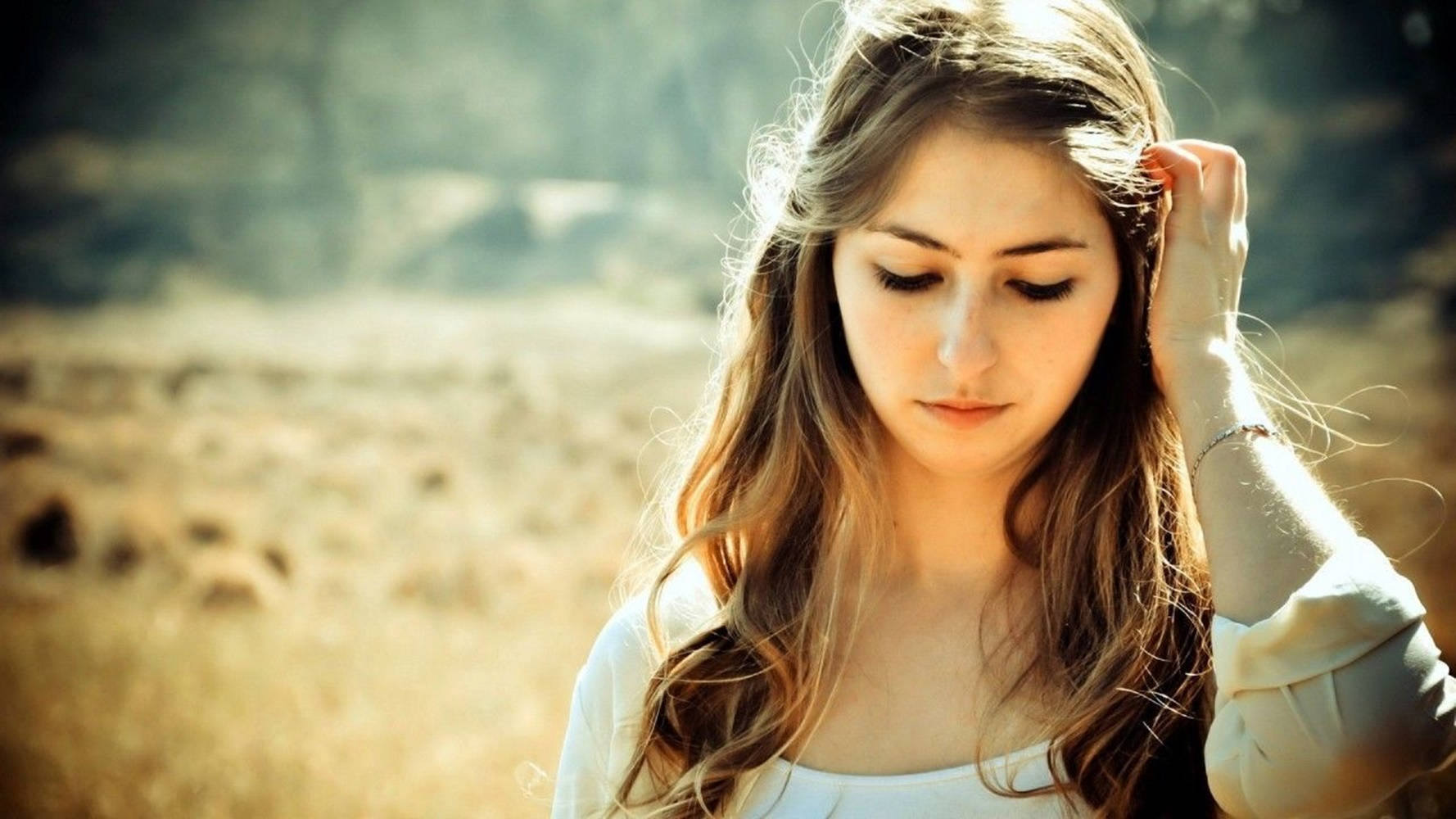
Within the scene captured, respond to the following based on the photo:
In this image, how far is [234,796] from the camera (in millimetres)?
3752

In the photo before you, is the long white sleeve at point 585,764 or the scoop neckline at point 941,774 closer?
the scoop neckline at point 941,774

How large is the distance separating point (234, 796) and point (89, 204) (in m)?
5.23

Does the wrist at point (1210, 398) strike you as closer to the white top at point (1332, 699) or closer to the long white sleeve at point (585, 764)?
the white top at point (1332, 699)

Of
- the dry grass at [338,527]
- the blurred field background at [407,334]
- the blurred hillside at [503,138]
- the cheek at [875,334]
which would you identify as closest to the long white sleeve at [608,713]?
the cheek at [875,334]

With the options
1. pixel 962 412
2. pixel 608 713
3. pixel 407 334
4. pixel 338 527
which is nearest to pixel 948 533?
pixel 962 412

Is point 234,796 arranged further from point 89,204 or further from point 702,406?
point 89,204

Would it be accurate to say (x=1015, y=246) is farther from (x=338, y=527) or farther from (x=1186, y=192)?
(x=338, y=527)

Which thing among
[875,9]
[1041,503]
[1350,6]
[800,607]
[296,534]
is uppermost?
[1350,6]

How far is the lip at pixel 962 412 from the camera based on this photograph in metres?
1.18

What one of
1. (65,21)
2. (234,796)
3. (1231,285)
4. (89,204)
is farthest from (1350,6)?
(65,21)

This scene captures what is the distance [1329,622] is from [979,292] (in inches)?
16.5

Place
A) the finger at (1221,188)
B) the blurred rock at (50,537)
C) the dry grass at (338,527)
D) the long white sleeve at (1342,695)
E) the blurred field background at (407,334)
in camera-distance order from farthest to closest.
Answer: the blurred rock at (50,537) → the blurred field background at (407,334) → the dry grass at (338,527) → the finger at (1221,188) → the long white sleeve at (1342,695)

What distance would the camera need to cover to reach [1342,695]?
980 millimetres

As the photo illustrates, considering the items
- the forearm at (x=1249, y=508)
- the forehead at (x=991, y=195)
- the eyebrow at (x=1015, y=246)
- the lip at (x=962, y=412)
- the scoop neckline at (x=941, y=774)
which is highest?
the forehead at (x=991, y=195)
